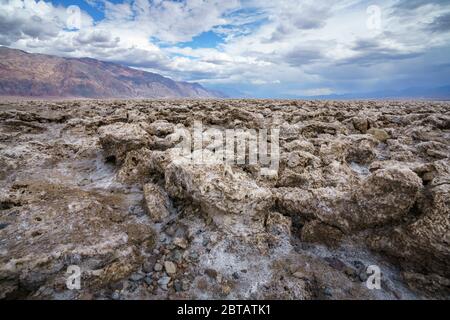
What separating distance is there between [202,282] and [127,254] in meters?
1.07

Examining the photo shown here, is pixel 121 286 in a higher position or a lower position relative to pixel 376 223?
lower

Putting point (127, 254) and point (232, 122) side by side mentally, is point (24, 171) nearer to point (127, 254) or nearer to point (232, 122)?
point (127, 254)

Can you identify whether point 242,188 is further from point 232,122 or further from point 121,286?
point 232,122

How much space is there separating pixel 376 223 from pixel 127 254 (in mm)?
3322

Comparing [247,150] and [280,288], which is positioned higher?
[247,150]

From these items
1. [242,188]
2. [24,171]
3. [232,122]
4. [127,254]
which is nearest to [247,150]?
[242,188]

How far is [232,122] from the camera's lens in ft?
30.1

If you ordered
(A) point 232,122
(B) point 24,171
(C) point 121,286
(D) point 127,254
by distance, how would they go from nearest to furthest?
(C) point 121,286, (D) point 127,254, (B) point 24,171, (A) point 232,122

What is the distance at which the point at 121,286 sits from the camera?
316 cm
